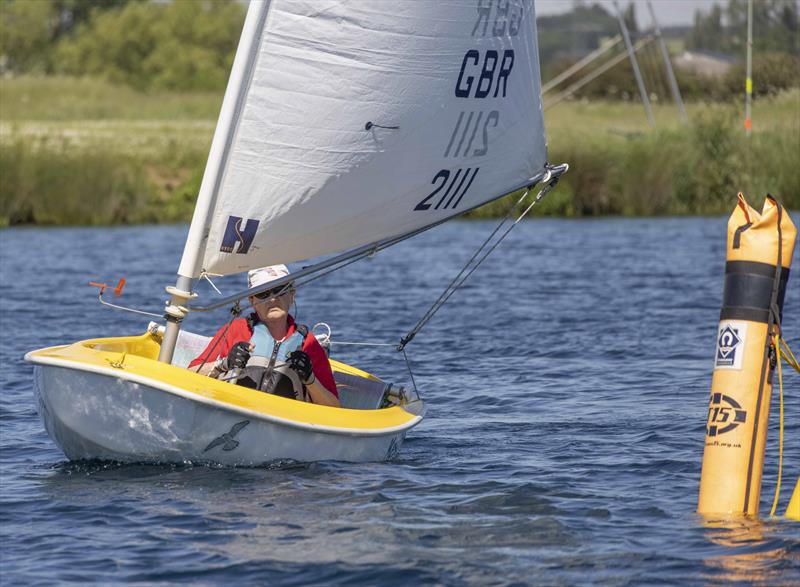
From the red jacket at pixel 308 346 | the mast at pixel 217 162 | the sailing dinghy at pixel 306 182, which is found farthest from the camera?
the red jacket at pixel 308 346

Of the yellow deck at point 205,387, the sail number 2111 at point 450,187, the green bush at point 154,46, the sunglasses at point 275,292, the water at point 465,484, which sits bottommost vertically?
the water at point 465,484

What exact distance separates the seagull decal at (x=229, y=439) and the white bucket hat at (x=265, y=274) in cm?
105

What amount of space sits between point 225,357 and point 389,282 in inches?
440

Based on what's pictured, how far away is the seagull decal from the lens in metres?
8.40

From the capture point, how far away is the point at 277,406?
27.7 feet

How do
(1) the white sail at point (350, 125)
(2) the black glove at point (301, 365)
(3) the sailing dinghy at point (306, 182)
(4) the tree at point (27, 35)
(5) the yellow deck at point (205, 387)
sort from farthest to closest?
(4) the tree at point (27, 35)
(2) the black glove at point (301, 365)
(1) the white sail at point (350, 125)
(3) the sailing dinghy at point (306, 182)
(5) the yellow deck at point (205, 387)

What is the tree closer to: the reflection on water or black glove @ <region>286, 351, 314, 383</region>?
black glove @ <region>286, 351, 314, 383</region>

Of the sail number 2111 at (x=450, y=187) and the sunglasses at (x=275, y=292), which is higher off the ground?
the sail number 2111 at (x=450, y=187)

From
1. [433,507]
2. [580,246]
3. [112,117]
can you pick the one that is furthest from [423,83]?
[112,117]

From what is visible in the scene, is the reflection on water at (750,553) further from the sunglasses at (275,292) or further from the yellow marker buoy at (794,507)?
the sunglasses at (275,292)

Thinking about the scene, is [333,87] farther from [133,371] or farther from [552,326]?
[552,326]

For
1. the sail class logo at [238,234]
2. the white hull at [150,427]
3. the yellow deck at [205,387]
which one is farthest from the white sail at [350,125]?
the white hull at [150,427]

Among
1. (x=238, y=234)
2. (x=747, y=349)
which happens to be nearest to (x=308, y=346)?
(x=238, y=234)

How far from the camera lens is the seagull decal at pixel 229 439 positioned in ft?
27.6
